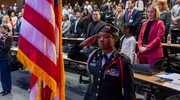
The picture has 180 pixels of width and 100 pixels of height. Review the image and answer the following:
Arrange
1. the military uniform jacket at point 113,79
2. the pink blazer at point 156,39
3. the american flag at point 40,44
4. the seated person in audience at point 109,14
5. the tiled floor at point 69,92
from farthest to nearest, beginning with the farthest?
1. the seated person in audience at point 109,14
2. the tiled floor at point 69,92
3. the pink blazer at point 156,39
4. the american flag at point 40,44
5. the military uniform jacket at point 113,79

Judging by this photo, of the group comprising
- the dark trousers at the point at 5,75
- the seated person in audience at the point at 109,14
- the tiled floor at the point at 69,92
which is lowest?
the tiled floor at the point at 69,92

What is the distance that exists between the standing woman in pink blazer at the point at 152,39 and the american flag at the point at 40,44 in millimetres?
1801

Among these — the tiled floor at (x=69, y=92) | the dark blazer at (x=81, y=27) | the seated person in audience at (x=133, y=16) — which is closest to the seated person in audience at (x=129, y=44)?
the tiled floor at (x=69, y=92)

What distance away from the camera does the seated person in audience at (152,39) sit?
2.78 metres

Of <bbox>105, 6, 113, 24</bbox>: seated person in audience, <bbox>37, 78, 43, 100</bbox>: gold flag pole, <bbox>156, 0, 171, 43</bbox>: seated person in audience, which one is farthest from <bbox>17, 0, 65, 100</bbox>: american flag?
<bbox>105, 6, 113, 24</bbox>: seated person in audience

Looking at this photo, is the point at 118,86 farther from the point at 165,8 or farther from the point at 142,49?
the point at 165,8

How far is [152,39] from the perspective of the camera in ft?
9.45

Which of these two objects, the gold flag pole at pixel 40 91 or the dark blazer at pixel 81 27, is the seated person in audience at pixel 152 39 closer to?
the gold flag pole at pixel 40 91

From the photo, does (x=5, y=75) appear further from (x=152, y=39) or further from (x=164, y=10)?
(x=164, y=10)

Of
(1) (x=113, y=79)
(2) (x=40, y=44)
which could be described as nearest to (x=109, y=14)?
(2) (x=40, y=44)

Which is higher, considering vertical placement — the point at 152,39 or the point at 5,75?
the point at 152,39

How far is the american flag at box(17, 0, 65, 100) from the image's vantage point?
152 centimetres

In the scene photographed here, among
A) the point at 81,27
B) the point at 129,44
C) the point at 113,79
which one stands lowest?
the point at 113,79

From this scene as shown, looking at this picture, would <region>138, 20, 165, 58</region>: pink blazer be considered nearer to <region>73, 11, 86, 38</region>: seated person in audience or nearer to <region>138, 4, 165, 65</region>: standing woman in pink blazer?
<region>138, 4, 165, 65</region>: standing woman in pink blazer
